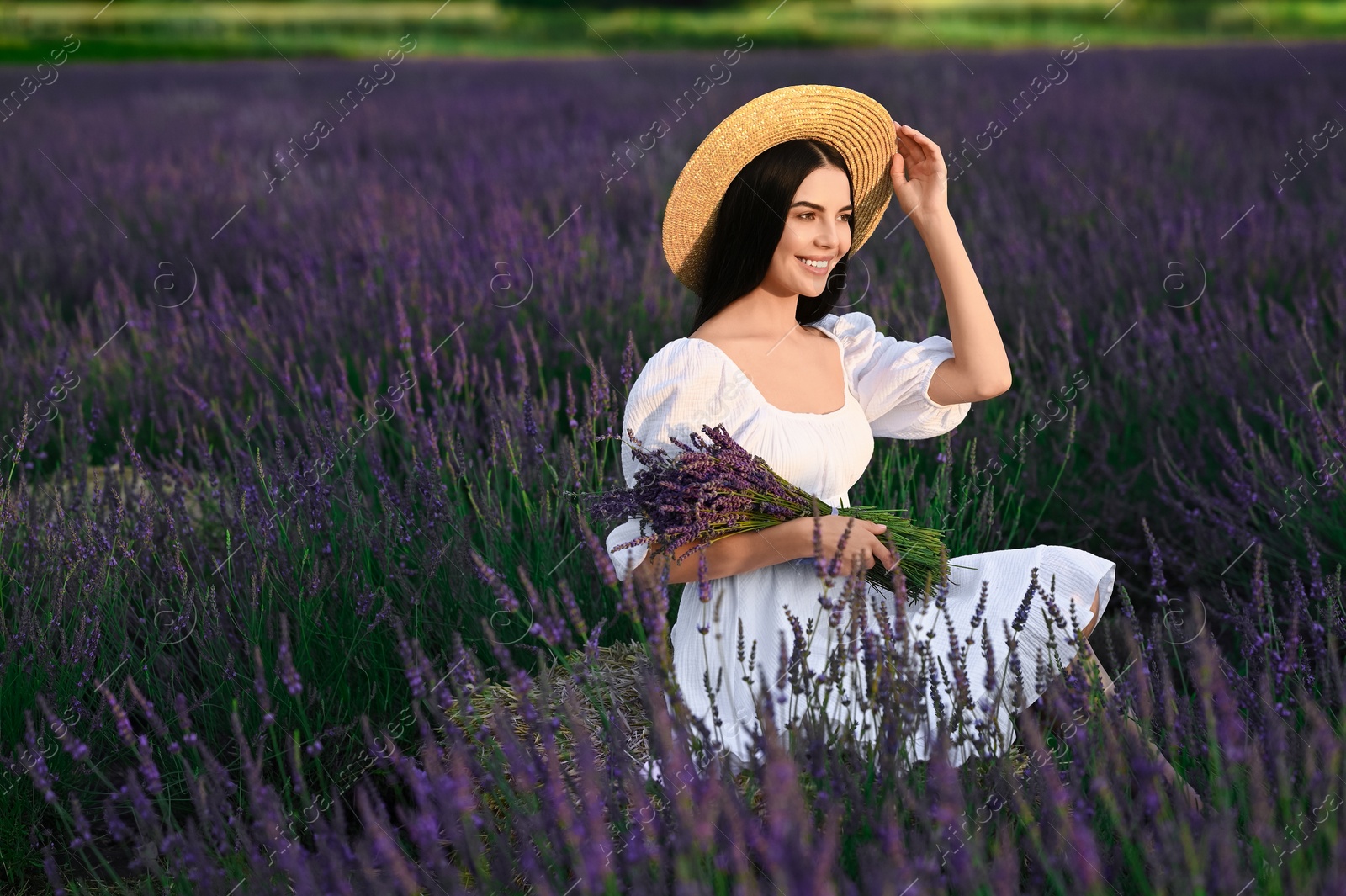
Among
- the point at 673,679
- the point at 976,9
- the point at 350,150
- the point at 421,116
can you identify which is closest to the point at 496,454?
the point at 673,679

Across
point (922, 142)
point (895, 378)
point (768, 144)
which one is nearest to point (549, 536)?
point (895, 378)

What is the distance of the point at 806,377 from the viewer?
1859mm

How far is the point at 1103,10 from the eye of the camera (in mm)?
33688

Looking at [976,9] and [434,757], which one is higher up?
[976,9]

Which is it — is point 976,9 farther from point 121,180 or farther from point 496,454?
point 496,454

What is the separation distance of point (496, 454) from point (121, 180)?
5.09m

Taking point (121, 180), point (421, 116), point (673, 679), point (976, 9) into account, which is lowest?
point (673, 679)

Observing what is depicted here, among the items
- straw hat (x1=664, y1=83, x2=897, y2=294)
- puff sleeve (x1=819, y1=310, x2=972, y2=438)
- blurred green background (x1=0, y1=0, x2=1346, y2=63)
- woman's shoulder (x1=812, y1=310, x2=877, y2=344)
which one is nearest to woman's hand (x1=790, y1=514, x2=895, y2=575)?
puff sleeve (x1=819, y1=310, x2=972, y2=438)

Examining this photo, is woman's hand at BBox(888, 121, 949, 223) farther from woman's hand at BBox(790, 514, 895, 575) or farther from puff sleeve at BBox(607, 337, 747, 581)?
woman's hand at BBox(790, 514, 895, 575)

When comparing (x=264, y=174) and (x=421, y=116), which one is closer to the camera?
(x=264, y=174)

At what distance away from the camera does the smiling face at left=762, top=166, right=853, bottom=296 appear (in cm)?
182

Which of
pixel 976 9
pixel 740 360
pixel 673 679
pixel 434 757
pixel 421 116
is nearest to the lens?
pixel 434 757

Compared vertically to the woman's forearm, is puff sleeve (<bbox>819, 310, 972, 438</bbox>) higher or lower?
higher

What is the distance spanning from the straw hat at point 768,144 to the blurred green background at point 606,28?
883 inches
